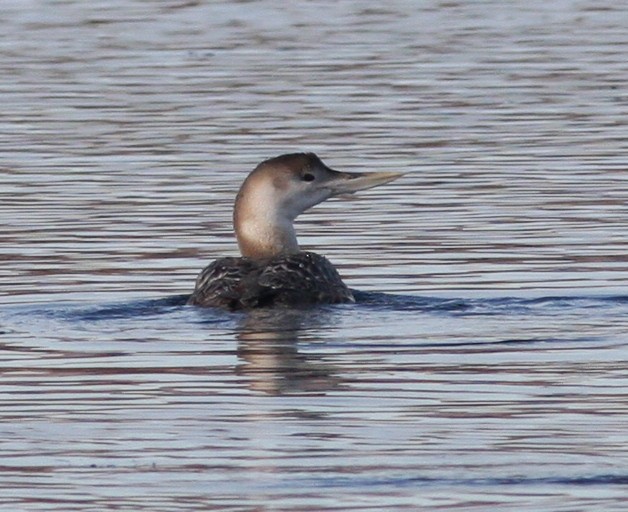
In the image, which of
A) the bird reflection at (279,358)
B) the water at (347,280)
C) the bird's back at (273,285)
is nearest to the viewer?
the water at (347,280)

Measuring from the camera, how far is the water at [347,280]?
7086 millimetres

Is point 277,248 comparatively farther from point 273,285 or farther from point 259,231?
point 273,285

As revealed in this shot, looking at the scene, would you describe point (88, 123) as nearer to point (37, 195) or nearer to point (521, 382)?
point (37, 195)

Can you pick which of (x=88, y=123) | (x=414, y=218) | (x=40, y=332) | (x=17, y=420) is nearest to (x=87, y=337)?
(x=40, y=332)

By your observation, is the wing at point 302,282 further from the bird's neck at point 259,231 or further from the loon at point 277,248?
the bird's neck at point 259,231

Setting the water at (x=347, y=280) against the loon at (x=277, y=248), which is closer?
the water at (x=347, y=280)

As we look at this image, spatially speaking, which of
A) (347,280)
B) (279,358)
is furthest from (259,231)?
(279,358)

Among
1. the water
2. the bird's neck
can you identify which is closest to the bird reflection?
the water

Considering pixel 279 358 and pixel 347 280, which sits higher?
pixel 279 358

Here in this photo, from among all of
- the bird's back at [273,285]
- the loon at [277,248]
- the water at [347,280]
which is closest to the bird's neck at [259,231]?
the loon at [277,248]

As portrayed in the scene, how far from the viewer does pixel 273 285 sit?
34.1 feet

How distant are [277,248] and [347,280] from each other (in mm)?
439

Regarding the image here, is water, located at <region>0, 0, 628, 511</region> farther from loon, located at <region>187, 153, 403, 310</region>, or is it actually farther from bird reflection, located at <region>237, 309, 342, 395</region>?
loon, located at <region>187, 153, 403, 310</region>

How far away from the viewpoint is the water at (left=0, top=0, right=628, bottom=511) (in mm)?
7086
